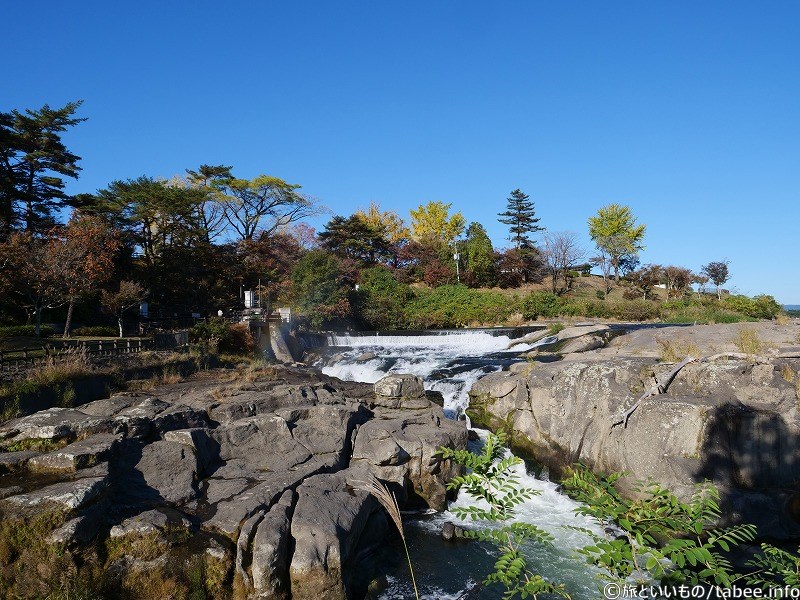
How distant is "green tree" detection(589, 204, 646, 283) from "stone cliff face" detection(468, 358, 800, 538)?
40813 mm

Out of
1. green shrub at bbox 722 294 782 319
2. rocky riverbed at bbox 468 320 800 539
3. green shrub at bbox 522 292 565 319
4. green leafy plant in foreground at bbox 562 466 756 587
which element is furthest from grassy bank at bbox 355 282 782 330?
green leafy plant in foreground at bbox 562 466 756 587

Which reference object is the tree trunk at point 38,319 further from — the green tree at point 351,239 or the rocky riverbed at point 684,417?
the green tree at point 351,239

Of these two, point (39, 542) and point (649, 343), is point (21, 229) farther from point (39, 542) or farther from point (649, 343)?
point (649, 343)

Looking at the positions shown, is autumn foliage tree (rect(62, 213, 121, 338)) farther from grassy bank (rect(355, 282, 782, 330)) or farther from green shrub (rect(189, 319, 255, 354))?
grassy bank (rect(355, 282, 782, 330))

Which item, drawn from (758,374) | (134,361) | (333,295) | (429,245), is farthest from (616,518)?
(429,245)

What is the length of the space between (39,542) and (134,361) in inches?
402

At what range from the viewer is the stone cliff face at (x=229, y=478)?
269 inches

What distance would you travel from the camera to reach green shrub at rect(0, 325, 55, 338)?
18.9 m

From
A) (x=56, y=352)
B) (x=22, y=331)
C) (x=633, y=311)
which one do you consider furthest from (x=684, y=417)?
(x=633, y=311)

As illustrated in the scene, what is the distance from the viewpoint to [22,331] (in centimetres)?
1956

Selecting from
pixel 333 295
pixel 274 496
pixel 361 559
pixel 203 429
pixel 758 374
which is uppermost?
pixel 333 295

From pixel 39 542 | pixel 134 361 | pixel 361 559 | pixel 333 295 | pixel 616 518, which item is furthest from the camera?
pixel 333 295

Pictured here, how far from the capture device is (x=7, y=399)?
434 inches

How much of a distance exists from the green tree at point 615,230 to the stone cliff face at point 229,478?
42.3 meters
